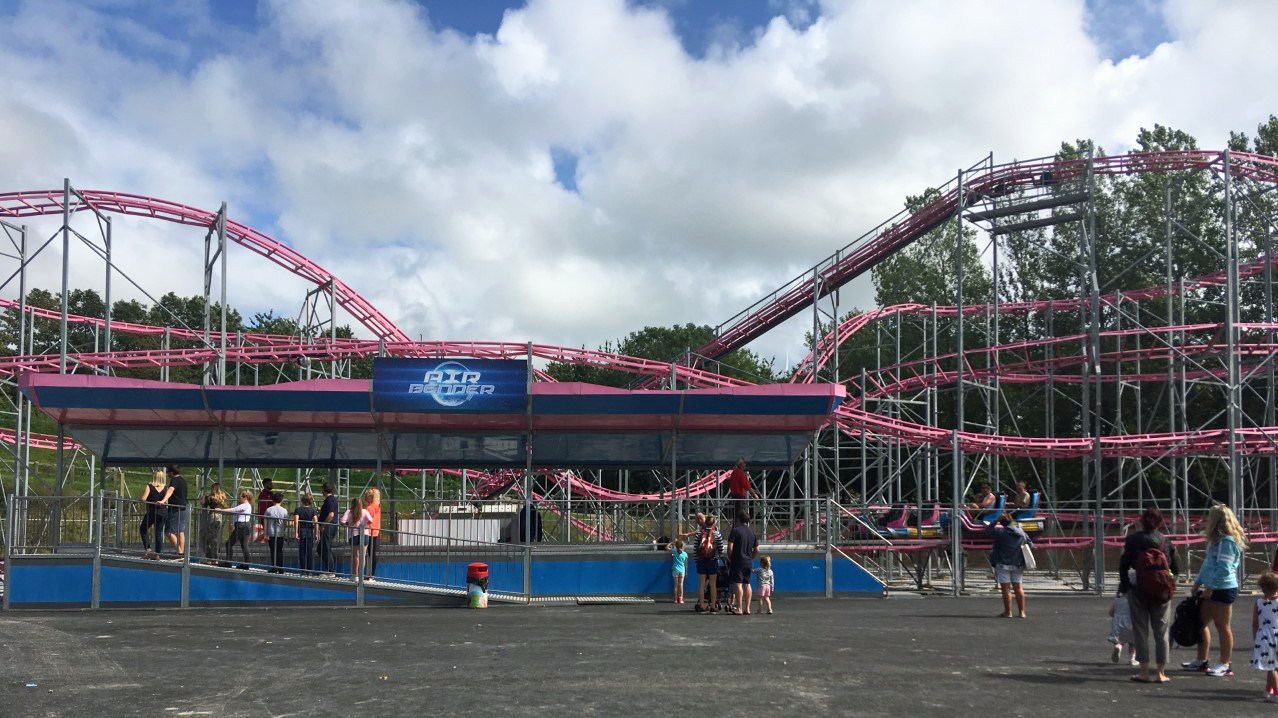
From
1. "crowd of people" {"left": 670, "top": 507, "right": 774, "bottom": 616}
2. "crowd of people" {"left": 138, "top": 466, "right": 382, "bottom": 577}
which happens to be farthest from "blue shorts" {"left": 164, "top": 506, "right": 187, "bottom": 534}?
"crowd of people" {"left": 670, "top": 507, "right": 774, "bottom": 616}

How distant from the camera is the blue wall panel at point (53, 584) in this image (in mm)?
18234

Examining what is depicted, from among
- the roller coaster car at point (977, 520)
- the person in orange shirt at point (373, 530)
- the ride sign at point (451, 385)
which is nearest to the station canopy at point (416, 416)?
the ride sign at point (451, 385)

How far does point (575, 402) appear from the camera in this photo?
20.9m

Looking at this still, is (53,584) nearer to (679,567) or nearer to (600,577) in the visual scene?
(600,577)

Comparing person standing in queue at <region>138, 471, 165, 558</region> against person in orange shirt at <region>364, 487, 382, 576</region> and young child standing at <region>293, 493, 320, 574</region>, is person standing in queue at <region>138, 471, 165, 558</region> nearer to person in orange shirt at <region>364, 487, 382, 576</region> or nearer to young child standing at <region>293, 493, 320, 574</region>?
young child standing at <region>293, 493, 320, 574</region>

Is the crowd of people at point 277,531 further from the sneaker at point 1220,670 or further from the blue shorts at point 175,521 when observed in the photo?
the sneaker at point 1220,670

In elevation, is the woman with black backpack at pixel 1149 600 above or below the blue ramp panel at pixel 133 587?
A: above

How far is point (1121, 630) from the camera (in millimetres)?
11531

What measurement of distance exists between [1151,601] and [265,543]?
14.8 m

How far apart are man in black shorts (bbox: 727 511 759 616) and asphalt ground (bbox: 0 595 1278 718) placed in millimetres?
680

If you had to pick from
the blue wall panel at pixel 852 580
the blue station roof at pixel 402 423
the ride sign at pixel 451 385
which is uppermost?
the ride sign at pixel 451 385

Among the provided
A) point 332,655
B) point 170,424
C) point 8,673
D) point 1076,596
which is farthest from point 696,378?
point 8,673

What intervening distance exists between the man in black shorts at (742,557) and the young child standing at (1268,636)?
→ 26.5 ft

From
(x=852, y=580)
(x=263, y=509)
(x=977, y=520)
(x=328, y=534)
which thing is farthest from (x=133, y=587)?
(x=977, y=520)
